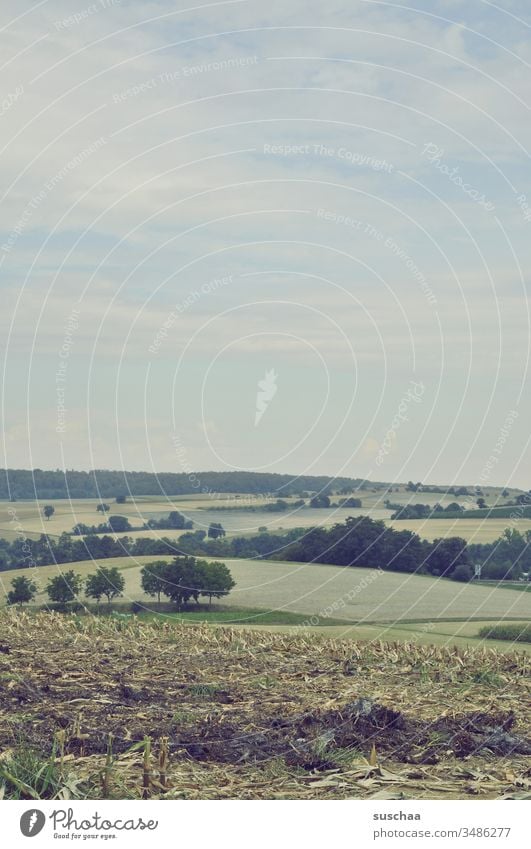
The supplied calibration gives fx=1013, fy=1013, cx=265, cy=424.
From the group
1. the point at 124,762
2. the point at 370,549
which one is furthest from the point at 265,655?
the point at 124,762

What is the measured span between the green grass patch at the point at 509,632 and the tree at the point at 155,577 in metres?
6.31

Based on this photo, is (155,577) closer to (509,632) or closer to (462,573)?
(462,573)

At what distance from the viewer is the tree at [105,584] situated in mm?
21438

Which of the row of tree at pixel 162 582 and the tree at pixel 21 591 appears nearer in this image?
the row of tree at pixel 162 582

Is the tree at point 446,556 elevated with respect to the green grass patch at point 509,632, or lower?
elevated

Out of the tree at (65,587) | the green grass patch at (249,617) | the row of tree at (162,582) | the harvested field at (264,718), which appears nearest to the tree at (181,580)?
the row of tree at (162,582)

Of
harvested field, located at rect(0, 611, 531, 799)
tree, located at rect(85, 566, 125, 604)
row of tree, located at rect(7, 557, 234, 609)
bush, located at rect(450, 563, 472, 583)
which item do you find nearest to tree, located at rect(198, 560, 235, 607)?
row of tree, located at rect(7, 557, 234, 609)

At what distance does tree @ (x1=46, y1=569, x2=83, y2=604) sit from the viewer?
2189 centimetres

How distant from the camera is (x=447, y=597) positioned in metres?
20.2

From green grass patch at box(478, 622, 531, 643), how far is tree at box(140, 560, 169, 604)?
20.7 ft

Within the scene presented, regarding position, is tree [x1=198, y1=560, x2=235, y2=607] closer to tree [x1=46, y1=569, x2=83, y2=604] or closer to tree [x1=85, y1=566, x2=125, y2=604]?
tree [x1=85, y1=566, x2=125, y2=604]

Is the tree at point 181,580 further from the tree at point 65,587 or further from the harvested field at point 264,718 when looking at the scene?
the tree at point 65,587

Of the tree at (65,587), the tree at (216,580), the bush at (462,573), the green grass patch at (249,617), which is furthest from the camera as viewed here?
the tree at (65,587)

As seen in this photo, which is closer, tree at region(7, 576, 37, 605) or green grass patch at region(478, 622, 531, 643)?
green grass patch at region(478, 622, 531, 643)
